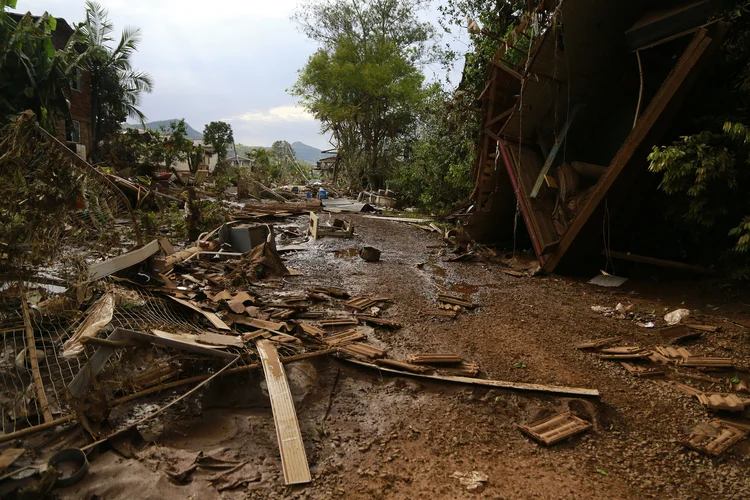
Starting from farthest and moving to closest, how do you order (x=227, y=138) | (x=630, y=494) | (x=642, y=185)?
(x=227, y=138) → (x=642, y=185) → (x=630, y=494)

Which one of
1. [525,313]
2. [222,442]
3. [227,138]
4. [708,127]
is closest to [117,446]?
[222,442]

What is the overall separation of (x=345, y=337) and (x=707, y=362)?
352 centimetres

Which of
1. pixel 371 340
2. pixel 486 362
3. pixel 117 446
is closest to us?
pixel 117 446

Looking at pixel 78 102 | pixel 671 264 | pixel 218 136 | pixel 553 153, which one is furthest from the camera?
pixel 218 136

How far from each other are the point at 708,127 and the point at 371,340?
17.7 feet

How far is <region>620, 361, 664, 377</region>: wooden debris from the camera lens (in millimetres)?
3863

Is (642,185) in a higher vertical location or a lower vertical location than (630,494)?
higher

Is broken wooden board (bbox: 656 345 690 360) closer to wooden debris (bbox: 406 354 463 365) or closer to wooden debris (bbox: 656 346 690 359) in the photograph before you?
wooden debris (bbox: 656 346 690 359)

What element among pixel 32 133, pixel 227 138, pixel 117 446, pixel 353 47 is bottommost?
pixel 117 446

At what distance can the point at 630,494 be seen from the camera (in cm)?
244

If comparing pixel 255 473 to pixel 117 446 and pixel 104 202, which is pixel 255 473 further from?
pixel 104 202

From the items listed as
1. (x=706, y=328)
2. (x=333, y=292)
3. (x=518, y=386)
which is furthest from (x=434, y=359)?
(x=706, y=328)

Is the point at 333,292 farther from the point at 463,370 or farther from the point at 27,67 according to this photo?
the point at 27,67

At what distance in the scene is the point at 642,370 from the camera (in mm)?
3922
